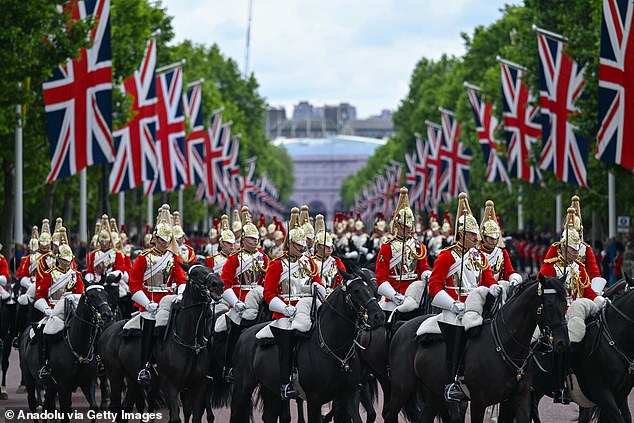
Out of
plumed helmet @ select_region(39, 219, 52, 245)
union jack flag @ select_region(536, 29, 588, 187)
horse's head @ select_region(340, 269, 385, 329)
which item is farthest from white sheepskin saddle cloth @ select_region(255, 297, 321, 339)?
union jack flag @ select_region(536, 29, 588, 187)

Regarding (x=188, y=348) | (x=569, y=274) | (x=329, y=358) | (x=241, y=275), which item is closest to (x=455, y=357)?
(x=329, y=358)

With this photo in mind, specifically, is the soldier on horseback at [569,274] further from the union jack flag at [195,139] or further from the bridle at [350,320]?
the union jack flag at [195,139]

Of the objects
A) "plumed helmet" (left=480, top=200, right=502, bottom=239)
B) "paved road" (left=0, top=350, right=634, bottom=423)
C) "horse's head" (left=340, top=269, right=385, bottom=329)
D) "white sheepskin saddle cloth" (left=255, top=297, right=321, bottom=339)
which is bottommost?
"paved road" (left=0, top=350, right=634, bottom=423)

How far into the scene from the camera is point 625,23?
25.1 meters

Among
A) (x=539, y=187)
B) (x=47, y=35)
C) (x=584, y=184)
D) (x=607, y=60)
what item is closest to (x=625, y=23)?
(x=607, y=60)

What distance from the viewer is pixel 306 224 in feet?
52.8

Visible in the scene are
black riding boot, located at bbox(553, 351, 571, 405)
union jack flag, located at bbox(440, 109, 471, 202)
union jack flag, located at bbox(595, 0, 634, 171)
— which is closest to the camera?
black riding boot, located at bbox(553, 351, 571, 405)

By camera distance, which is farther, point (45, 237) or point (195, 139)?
point (195, 139)

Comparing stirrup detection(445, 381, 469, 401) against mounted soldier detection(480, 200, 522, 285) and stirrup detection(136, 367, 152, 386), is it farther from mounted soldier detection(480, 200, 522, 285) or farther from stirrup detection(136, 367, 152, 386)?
stirrup detection(136, 367, 152, 386)

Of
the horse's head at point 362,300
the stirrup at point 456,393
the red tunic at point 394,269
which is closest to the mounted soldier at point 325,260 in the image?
the red tunic at point 394,269

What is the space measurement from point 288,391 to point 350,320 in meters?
0.98

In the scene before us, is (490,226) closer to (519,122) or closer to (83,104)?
(83,104)

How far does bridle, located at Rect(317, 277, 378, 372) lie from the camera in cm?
1312

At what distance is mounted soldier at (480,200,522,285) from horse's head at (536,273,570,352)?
5.03 feet
